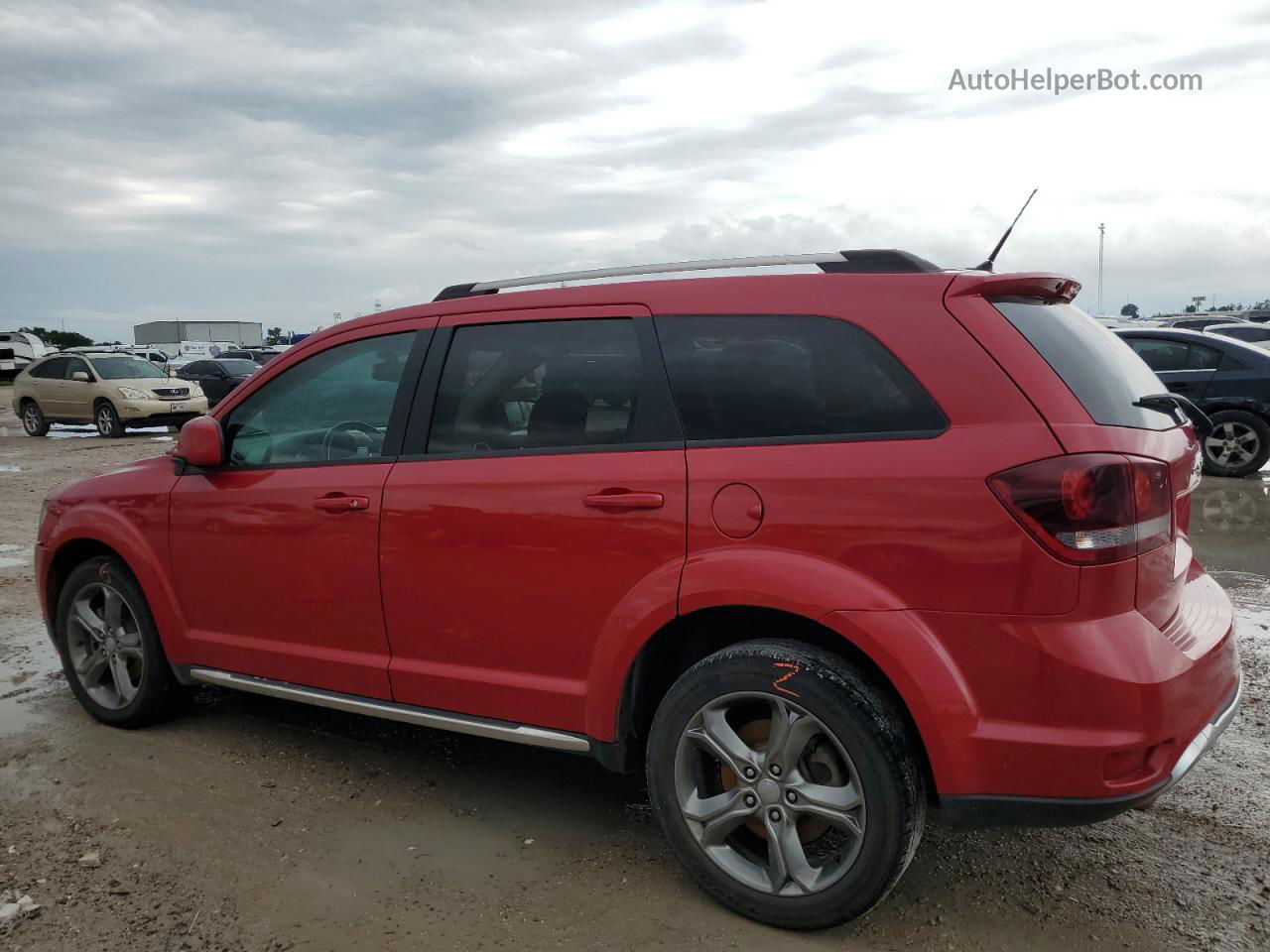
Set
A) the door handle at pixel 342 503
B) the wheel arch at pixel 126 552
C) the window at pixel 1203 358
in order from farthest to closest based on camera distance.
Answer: the window at pixel 1203 358, the wheel arch at pixel 126 552, the door handle at pixel 342 503

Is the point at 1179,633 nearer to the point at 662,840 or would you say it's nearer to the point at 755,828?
the point at 755,828

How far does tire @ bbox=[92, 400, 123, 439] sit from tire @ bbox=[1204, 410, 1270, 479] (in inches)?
678

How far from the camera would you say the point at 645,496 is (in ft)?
9.63

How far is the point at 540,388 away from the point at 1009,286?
4.63 ft

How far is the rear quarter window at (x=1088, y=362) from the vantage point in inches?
104

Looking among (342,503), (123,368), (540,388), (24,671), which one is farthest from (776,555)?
(123,368)

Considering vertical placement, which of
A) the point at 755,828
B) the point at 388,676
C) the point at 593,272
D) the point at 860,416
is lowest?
the point at 755,828

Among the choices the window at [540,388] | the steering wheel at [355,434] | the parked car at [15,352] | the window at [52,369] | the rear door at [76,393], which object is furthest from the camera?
the parked car at [15,352]

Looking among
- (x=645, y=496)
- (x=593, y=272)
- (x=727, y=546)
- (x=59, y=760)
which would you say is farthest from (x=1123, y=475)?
(x=59, y=760)

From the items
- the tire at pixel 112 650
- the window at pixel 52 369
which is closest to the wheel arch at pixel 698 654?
the tire at pixel 112 650

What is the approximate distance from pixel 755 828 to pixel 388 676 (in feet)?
4.40

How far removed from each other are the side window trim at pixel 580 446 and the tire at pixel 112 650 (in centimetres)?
162

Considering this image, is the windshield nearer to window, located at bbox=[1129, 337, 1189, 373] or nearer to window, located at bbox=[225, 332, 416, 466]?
window, located at bbox=[1129, 337, 1189, 373]

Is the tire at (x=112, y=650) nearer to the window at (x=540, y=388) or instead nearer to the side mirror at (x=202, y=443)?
the side mirror at (x=202, y=443)
